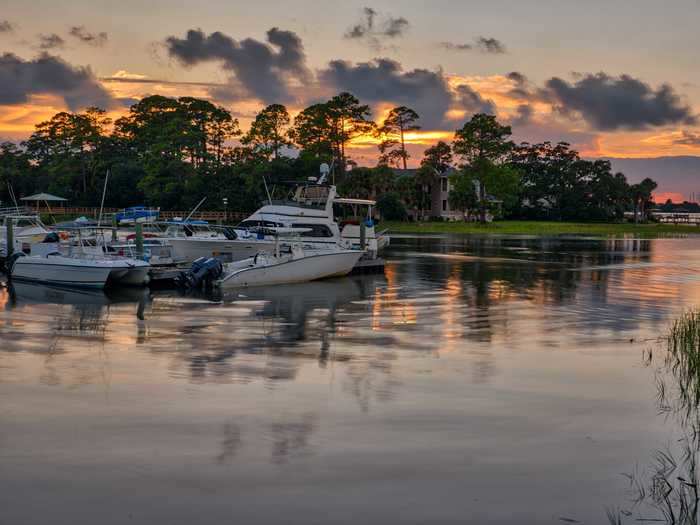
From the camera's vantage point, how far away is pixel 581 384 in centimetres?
1684

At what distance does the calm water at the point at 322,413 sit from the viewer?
9.92 metres

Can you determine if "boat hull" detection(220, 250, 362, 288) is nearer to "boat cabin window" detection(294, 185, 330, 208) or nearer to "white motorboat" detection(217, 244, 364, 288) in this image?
"white motorboat" detection(217, 244, 364, 288)

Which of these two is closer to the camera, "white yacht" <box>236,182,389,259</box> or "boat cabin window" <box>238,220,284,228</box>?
"white yacht" <box>236,182,389,259</box>

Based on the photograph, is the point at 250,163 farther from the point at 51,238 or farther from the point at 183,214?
the point at 51,238

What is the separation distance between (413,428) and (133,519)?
5.28 metres

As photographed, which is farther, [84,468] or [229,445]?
[229,445]

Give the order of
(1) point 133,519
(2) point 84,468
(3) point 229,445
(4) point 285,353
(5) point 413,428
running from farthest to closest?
(4) point 285,353
(5) point 413,428
(3) point 229,445
(2) point 84,468
(1) point 133,519

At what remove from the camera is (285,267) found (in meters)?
35.7

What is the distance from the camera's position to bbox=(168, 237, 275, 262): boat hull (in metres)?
42.8

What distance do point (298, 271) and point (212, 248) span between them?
8183 millimetres

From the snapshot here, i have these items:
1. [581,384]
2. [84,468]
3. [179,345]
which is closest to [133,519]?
[84,468]

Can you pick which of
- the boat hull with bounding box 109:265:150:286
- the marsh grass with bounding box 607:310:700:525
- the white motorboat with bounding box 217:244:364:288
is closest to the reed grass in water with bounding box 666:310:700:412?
the marsh grass with bounding box 607:310:700:525

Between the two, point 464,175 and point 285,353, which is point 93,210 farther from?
point 285,353

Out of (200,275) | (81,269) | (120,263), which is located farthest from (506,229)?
(81,269)
